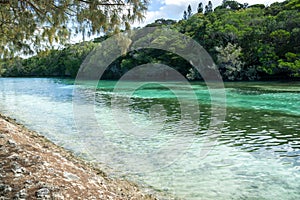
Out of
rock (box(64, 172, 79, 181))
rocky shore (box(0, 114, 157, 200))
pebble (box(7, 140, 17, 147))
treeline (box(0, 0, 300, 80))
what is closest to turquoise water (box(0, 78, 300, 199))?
rocky shore (box(0, 114, 157, 200))

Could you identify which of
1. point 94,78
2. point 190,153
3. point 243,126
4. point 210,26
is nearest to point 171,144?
point 190,153

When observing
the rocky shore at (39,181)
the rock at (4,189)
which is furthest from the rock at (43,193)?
the rock at (4,189)

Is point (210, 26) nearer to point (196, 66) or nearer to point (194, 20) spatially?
point (196, 66)

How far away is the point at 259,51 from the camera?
34969mm

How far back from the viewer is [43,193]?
3035 mm

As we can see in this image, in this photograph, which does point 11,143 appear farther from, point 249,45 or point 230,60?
point 249,45

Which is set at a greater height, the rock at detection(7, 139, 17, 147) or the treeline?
the treeline

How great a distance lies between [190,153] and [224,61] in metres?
30.9

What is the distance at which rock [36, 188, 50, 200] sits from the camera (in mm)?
2967

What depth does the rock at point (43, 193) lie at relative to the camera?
2.97m

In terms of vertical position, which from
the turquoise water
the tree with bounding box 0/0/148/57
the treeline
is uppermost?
the treeline

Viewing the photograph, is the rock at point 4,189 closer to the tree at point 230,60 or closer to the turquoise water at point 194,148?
the turquoise water at point 194,148

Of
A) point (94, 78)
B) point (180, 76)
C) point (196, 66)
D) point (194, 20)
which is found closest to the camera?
point (196, 66)

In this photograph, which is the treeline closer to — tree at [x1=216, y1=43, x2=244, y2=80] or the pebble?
tree at [x1=216, y1=43, x2=244, y2=80]
